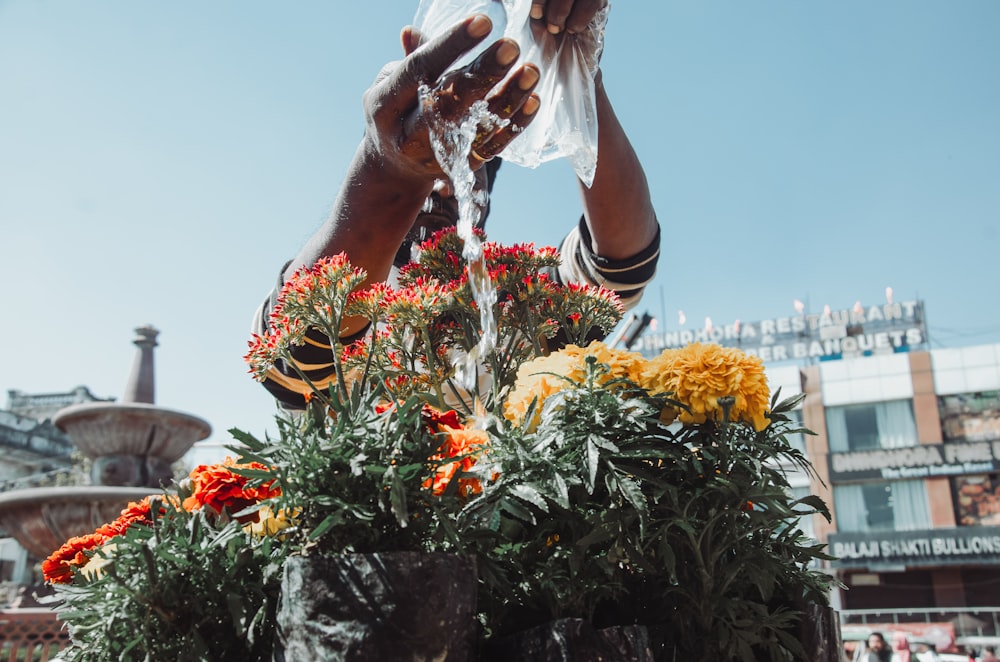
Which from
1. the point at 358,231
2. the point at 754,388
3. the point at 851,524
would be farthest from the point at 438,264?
the point at 851,524

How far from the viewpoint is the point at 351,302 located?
1.50 meters

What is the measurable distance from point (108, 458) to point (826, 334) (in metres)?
40.2

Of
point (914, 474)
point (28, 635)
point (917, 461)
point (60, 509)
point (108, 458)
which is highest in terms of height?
point (917, 461)

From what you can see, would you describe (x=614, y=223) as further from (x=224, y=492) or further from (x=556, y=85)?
(x=224, y=492)

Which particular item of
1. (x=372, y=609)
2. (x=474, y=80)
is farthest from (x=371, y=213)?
(x=372, y=609)

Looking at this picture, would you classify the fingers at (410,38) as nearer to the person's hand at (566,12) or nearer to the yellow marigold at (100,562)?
the person's hand at (566,12)

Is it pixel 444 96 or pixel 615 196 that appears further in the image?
pixel 615 196

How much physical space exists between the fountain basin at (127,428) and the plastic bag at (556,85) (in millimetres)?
7545

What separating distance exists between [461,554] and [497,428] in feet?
0.84

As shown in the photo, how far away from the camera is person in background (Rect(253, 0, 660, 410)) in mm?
1369

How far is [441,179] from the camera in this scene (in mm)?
1873

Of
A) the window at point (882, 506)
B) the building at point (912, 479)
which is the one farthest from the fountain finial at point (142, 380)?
the window at point (882, 506)

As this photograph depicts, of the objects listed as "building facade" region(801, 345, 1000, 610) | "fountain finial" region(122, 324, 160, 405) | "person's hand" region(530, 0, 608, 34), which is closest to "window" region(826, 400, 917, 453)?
"building facade" region(801, 345, 1000, 610)

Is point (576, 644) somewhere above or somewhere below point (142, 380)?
below
